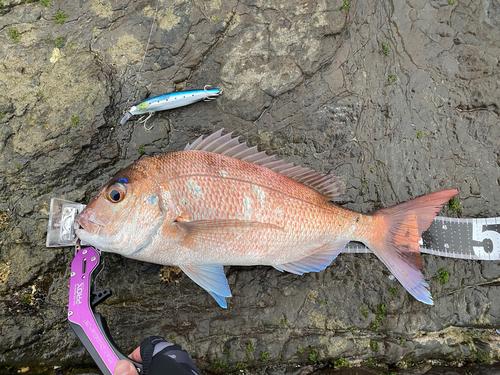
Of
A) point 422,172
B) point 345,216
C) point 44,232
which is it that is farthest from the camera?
point 422,172

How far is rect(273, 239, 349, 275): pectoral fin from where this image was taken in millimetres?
2512

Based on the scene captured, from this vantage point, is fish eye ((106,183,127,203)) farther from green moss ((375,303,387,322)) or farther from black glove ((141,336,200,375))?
green moss ((375,303,387,322))

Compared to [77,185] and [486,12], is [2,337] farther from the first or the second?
[486,12]

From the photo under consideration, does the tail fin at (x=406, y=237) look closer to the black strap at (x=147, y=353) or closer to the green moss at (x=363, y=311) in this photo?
the green moss at (x=363, y=311)

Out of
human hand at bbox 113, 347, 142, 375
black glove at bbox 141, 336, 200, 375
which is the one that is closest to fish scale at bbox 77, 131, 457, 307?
black glove at bbox 141, 336, 200, 375

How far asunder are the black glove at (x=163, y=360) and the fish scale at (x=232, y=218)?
46 cm

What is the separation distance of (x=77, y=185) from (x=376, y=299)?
2796 millimetres

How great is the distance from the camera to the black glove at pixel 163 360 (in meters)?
2.04

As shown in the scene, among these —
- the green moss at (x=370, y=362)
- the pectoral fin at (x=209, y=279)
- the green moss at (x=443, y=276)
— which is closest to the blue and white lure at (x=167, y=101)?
the pectoral fin at (x=209, y=279)

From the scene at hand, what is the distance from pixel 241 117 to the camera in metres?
2.85

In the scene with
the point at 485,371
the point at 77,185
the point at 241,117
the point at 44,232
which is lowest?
the point at 485,371

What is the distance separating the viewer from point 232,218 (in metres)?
2.26

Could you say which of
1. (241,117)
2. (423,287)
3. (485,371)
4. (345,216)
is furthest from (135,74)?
(485,371)

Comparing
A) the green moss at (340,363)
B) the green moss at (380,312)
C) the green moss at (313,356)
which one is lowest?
the green moss at (340,363)
